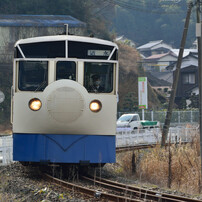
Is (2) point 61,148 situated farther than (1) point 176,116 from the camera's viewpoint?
No

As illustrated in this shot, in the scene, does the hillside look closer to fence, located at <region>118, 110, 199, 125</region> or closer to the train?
fence, located at <region>118, 110, 199, 125</region>

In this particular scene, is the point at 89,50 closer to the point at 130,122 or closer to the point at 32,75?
the point at 32,75

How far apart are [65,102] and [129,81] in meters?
49.2

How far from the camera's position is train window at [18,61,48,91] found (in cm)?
1264

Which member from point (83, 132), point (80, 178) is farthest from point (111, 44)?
point (80, 178)

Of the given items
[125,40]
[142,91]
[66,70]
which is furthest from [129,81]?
[66,70]

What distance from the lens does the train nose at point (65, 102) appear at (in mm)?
12172

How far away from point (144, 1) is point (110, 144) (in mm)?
112714

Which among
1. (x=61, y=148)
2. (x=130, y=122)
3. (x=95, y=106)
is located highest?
(x=95, y=106)

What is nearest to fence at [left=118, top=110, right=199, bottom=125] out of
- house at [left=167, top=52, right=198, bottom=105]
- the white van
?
the white van

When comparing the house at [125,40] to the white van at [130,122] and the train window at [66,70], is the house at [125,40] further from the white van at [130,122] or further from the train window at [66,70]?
the train window at [66,70]

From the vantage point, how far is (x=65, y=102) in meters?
12.2

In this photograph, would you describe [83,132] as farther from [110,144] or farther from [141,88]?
[141,88]

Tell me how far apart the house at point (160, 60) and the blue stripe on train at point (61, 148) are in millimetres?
89589
